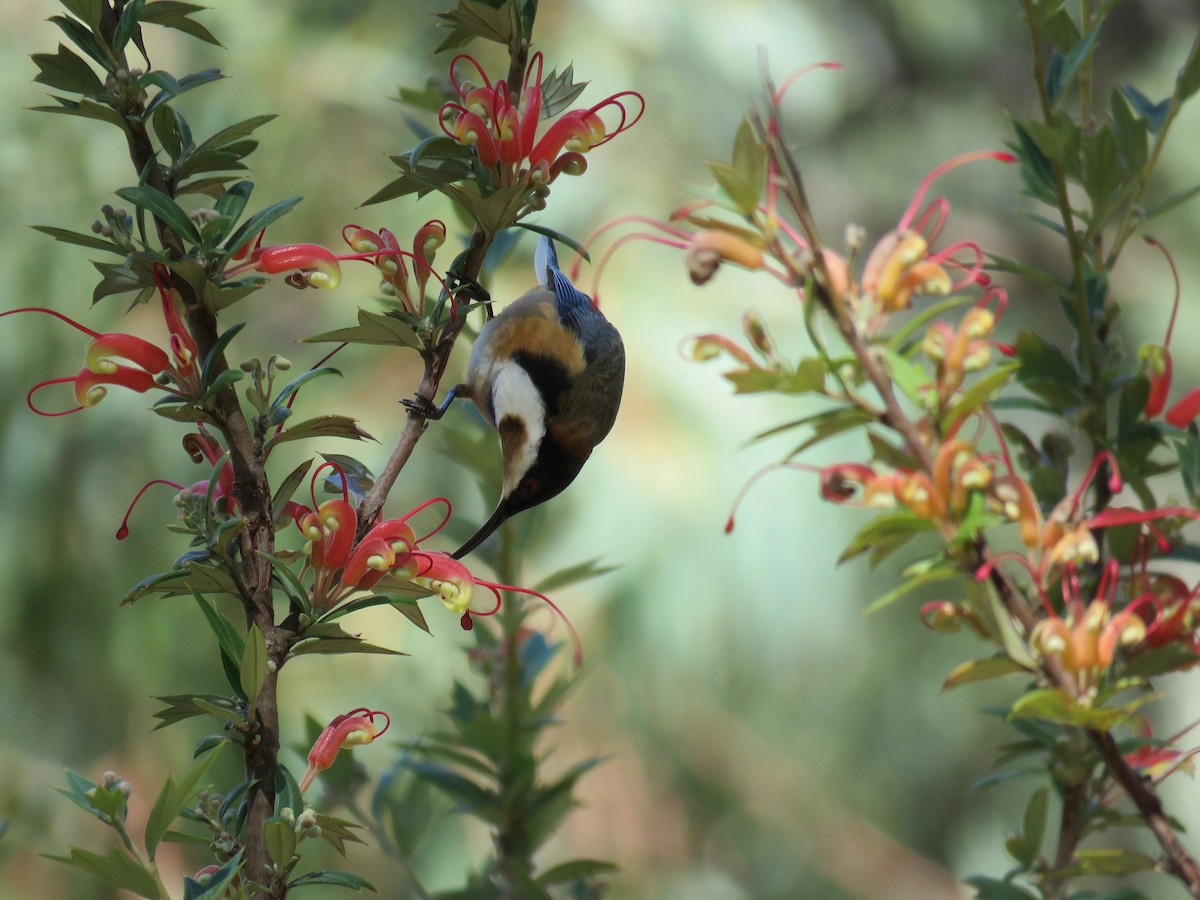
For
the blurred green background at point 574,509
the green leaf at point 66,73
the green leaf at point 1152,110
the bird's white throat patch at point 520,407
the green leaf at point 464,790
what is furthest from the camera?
the blurred green background at point 574,509

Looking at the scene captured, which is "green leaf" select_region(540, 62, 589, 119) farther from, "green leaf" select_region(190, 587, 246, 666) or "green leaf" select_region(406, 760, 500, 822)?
"green leaf" select_region(406, 760, 500, 822)

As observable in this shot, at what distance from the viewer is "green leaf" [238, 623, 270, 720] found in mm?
639

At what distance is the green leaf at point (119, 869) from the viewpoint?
0.60 meters

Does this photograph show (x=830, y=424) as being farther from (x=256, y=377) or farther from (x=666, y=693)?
(x=666, y=693)

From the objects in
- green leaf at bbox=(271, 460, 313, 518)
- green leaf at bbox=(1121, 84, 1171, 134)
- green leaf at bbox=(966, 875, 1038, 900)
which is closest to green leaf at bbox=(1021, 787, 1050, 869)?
green leaf at bbox=(966, 875, 1038, 900)

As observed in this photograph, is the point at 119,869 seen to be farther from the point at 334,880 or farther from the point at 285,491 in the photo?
the point at 285,491

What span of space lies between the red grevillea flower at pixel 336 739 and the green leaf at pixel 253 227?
0.28 m

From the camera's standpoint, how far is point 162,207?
68 centimetres

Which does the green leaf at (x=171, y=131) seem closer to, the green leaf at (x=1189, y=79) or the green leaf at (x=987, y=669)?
the green leaf at (x=987, y=669)

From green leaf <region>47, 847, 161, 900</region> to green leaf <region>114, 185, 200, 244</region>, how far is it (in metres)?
0.33

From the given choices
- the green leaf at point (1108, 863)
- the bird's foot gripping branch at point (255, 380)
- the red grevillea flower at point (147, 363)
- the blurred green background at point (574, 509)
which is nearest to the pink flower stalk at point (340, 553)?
the bird's foot gripping branch at point (255, 380)

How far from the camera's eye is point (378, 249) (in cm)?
82

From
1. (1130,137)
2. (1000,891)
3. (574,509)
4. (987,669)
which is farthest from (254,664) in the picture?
(574,509)

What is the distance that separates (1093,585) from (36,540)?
3.01m
